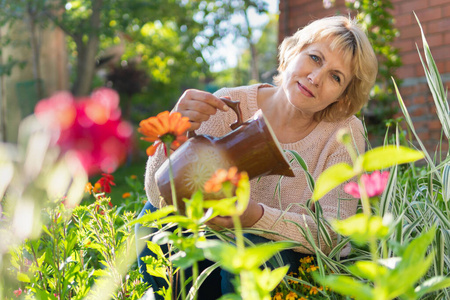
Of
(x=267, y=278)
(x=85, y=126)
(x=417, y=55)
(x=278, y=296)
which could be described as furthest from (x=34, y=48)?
(x=267, y=278)

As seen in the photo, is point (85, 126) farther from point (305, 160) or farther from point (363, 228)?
point (305, 160)

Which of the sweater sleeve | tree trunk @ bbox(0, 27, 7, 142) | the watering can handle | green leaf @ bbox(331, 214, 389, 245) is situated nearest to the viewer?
green leaf @ bbox(331, 214, 389, 245)

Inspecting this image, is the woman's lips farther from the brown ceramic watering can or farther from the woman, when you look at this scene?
the brown ceramic watering can

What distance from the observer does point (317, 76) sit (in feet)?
4.50

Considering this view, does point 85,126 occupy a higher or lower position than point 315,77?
higher

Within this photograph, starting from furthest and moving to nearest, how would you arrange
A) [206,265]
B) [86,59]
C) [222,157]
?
[86,59], [206,265], [222,157]

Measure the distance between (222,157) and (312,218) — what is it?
1.39ft

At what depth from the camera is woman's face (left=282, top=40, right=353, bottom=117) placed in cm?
139

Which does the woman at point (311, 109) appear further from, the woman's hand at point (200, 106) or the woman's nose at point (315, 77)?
the woman's hand at point (200, 106)

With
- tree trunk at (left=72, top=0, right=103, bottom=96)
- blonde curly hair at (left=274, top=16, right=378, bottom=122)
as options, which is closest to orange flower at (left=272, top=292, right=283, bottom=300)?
blonde curly hair at (left=274, top=16, right=378, bottom=122)

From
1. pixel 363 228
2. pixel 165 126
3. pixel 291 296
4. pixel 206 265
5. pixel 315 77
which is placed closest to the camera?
pixel 363 228

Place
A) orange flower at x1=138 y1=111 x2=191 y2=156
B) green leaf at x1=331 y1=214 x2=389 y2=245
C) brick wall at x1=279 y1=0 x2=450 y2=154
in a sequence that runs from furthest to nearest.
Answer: brick wall at x1=279 y1=0 x2=450 y2=154 → orange flower at x1=138 y1=111 x2=191 y2=156 → green leaf at x1=331 y1=214 x2=389 y2=245

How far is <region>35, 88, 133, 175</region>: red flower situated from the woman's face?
3.11 ft

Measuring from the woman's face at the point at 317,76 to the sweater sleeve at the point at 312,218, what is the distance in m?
0.19
